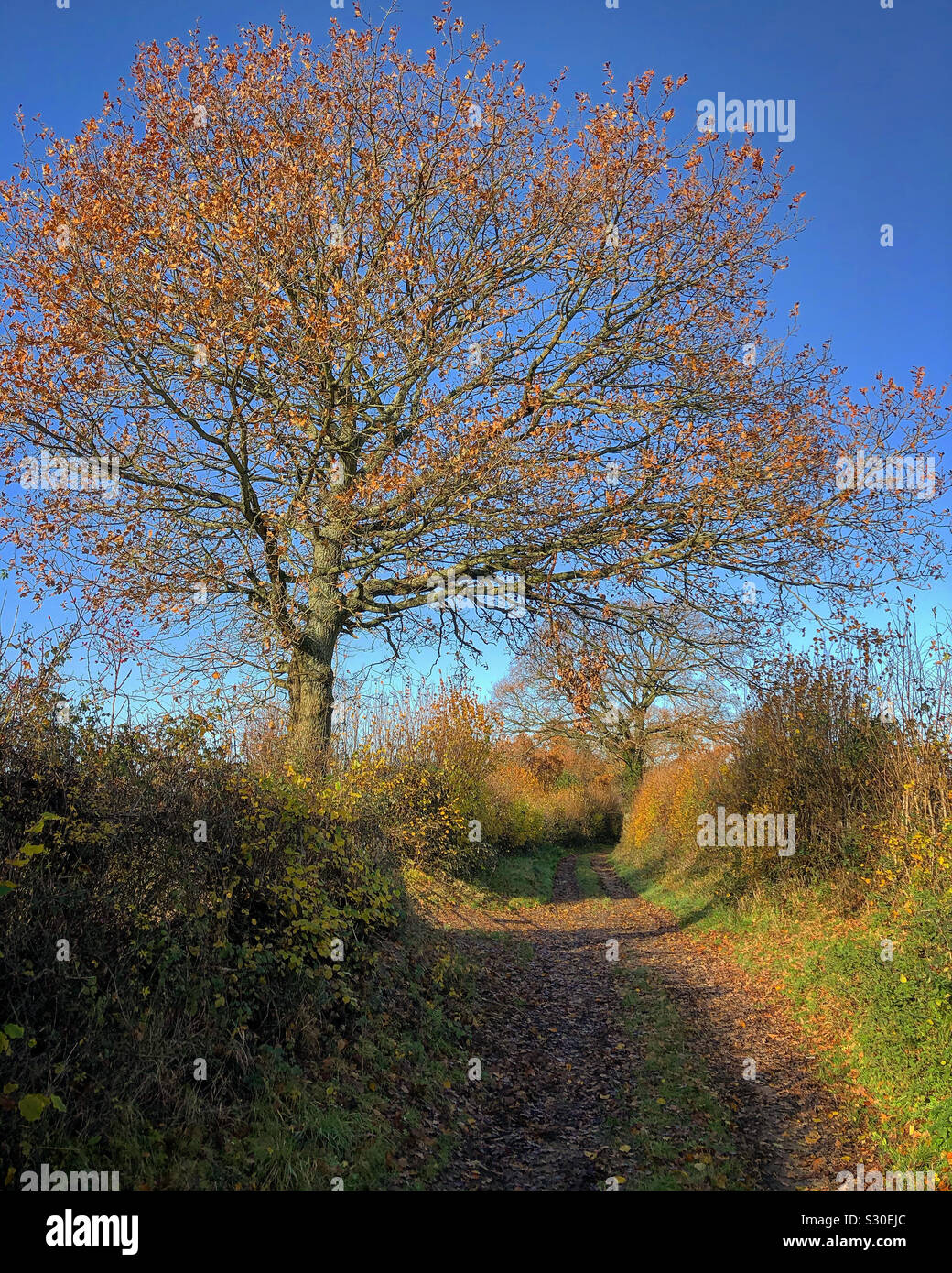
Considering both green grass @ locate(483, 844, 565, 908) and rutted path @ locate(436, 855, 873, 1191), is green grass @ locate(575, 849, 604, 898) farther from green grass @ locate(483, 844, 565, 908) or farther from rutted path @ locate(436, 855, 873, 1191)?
rutted path @ locate(436, 855, 873, 1191)

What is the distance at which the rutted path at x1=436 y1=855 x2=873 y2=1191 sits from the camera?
233 inches

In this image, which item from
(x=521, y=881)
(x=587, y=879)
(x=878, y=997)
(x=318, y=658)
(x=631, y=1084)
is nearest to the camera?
(x=631, y=1084)

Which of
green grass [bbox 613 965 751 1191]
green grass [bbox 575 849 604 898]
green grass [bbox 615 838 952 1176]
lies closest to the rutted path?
green grass [bbox 613 965 751 1191]

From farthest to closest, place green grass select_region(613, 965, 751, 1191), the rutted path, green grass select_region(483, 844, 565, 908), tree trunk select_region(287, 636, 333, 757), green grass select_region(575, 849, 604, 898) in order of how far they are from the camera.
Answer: green grass select_region(575, 849, 604, 898), green grass select_region(483, 844, 565, 908), tree trunk select_region(287, 636, 333, 757), the rutted path, green grass select_region(613, 965, 751, 1191)

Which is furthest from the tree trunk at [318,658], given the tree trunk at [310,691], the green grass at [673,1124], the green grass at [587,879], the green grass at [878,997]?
the green grass at [587,879]

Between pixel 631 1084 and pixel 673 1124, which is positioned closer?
pixel 673 1124

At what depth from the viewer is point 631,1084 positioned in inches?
296

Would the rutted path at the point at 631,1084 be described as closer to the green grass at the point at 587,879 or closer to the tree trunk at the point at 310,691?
the tree trunk at the point at 310,691

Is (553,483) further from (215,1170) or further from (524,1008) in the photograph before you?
(215,1170)

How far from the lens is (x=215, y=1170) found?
15.5 ft

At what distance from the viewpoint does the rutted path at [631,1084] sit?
19.4ft

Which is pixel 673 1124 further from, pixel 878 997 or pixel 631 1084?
pixel 878 997

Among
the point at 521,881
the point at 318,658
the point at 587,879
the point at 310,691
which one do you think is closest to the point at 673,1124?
the point at 310,691

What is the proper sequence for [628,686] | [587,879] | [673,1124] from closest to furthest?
[673,1124], [587,879], [628,686]
